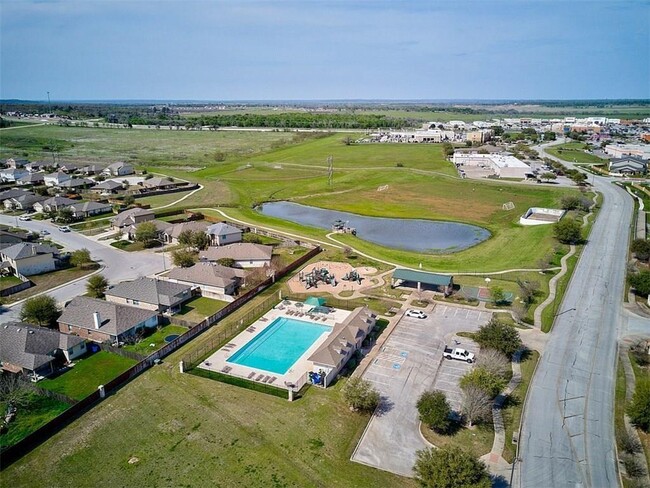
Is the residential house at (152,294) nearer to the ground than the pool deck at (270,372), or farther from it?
farther from it

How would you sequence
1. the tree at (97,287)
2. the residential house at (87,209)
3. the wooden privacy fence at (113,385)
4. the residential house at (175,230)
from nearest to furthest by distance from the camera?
the wooden privacy fence at (113,385) → the tree at (97,287) → the residential house at (175,230) → the residential house at (87,209)

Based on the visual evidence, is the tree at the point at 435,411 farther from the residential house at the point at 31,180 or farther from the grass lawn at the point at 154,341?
the residential house at the point at 31,180

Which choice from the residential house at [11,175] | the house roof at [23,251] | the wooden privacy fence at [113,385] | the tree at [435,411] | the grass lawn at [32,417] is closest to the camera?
the wooden privacy fence at [113,385]

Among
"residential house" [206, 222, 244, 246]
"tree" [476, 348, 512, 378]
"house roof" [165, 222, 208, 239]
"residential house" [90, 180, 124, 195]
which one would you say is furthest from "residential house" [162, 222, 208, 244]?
"tree" [476, 348, 512, 378]

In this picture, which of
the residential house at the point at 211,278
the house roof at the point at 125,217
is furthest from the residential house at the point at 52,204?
the residential house at the point at 211,278

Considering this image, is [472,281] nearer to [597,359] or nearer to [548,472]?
[597,359]

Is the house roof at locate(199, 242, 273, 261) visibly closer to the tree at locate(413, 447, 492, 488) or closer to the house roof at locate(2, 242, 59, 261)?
the house roof at locate(2, 242, 59, 261)

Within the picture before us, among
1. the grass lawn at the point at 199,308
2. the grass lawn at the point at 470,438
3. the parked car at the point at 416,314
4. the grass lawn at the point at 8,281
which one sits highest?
the grass lawn at the point at 8,281

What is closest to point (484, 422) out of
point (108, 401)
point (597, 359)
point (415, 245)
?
point (597, 359)
